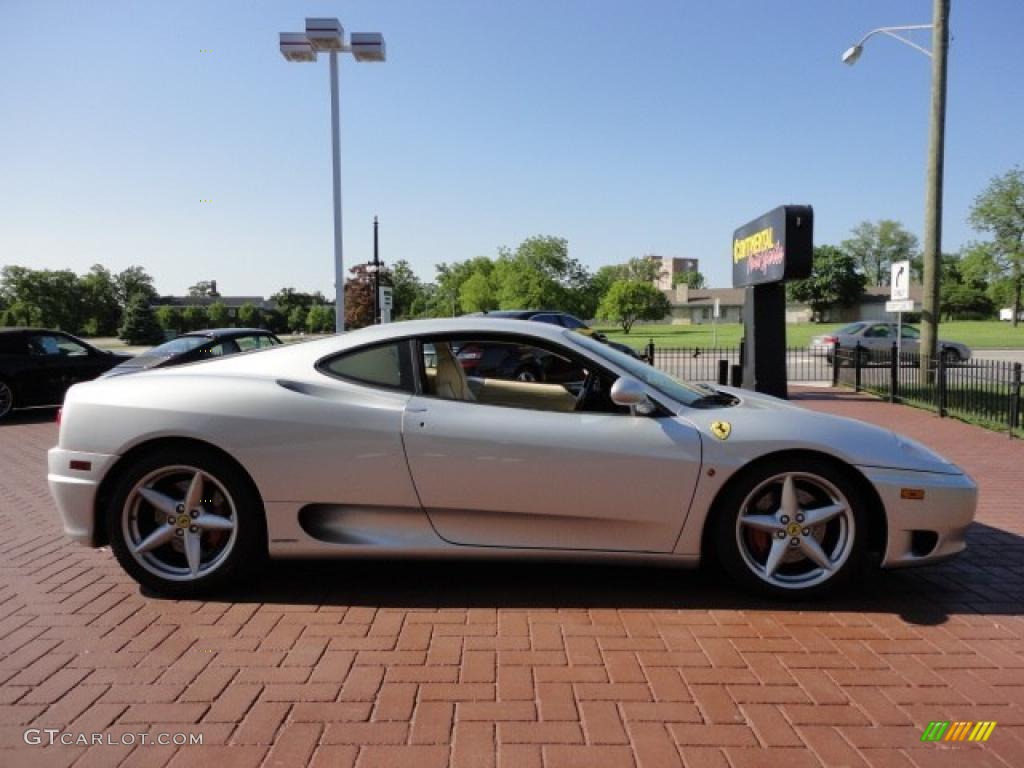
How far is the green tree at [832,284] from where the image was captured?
91.1m

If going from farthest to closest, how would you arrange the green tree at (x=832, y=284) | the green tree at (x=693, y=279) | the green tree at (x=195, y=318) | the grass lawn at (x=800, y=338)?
the green tree at (x=693, y=279) → the green tree at (x=832, y=284) → the green tree at (x=195, y=318) → the grass lawn at (x=800, y=338)

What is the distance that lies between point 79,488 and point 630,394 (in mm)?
2784

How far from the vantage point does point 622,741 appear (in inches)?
Result: 91.2

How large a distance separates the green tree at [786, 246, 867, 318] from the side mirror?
95.2m

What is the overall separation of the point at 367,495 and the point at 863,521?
7.86 feet

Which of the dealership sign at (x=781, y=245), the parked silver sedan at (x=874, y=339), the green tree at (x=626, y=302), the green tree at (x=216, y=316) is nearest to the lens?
the dealership sign at (x=781, y=245)

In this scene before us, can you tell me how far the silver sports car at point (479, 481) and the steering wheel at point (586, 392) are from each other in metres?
0.07

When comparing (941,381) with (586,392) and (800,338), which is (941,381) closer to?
(586,392)

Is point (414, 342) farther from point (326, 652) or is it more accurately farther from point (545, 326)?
point (326, 652)

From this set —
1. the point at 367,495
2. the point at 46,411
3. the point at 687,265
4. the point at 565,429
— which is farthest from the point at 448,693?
the point at 687,265

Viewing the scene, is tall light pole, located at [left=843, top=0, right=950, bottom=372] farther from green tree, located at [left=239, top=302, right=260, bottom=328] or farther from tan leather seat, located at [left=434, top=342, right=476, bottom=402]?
green tree, located at [left=239, top=302, right=260, bottom=328]

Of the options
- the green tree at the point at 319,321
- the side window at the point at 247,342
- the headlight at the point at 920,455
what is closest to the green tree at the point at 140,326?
the green tree at the point at 319,321

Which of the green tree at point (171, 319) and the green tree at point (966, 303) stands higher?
the green tree at point (966, 303)

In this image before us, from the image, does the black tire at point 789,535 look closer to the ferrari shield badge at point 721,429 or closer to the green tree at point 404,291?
the ferrari shield badge at point 721,429
